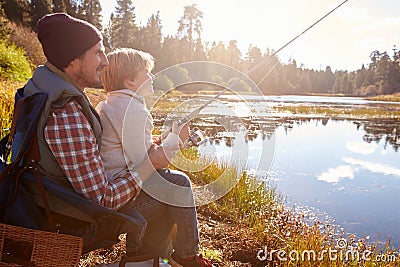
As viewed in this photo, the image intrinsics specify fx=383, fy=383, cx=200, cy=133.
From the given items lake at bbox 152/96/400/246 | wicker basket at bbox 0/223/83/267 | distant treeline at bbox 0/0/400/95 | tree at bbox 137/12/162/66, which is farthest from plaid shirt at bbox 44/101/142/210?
Answer: tree at bbox 137/12/162/66

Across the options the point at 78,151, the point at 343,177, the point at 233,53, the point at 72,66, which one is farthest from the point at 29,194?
the point at 233,53

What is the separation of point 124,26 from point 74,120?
47100 mm

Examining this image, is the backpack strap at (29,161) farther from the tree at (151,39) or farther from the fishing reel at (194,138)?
the tree at (151,39)

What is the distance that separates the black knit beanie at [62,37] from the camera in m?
1.76

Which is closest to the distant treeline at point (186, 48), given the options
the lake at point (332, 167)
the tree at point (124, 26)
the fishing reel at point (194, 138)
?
the tree at point (124, 26)

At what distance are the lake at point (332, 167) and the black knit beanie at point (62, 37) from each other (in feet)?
6.03

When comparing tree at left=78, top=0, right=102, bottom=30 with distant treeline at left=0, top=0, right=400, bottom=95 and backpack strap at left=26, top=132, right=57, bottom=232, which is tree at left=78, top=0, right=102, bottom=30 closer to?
distant treeline at left=0, top=0, right=400, bottom=95

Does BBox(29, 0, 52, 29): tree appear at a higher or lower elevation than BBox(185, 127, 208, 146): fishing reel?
higher

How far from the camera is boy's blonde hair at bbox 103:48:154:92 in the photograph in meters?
2.12

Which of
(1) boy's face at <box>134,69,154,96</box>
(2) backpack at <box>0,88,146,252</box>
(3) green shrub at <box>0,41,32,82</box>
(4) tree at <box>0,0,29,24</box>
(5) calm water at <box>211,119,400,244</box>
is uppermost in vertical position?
(4) tree at <box>0,0,29,24</box>

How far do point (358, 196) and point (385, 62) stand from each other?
64.9 meters

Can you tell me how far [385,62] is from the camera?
6419cm

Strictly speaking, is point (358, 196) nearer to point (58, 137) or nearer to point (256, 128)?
point (58, 137)

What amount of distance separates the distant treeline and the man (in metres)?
19.0
